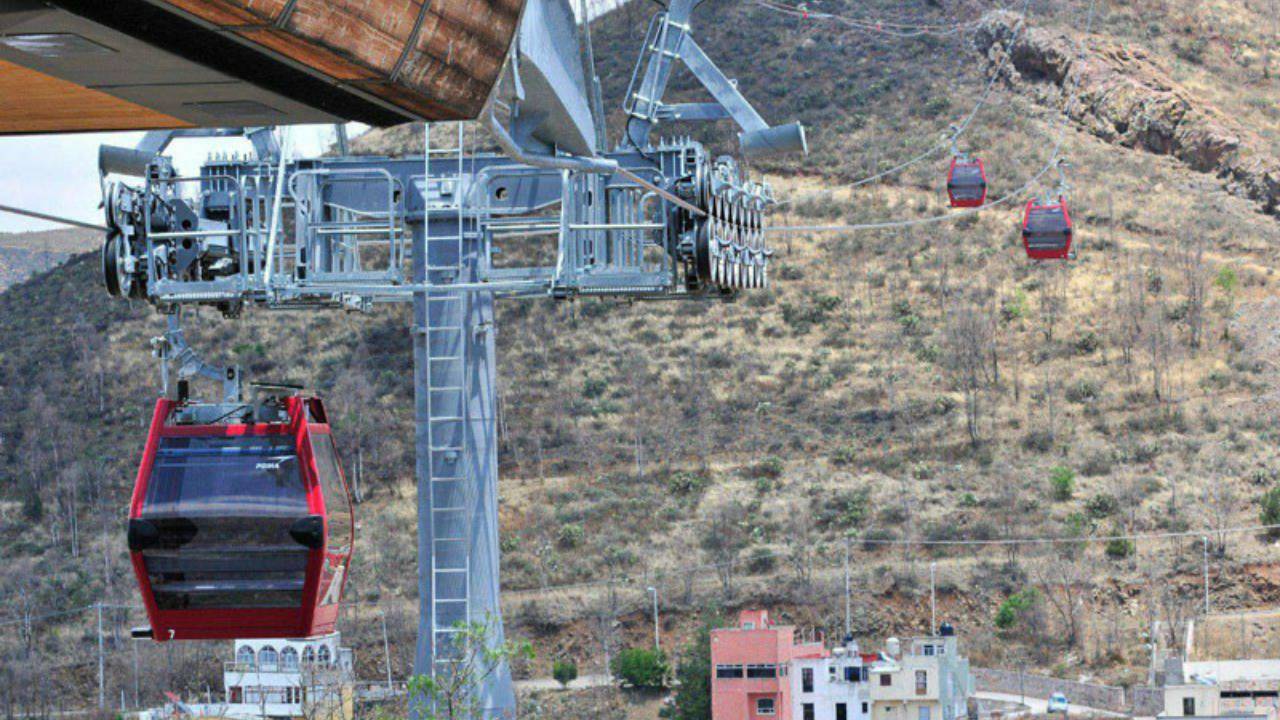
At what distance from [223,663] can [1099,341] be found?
2729 cm

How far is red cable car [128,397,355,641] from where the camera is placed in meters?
12.7

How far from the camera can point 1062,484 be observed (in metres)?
49.6

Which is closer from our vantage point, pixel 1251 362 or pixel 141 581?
pixel 141 581

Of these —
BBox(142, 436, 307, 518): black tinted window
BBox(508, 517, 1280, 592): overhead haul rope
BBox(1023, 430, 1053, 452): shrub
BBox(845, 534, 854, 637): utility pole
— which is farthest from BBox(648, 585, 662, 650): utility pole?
BBox(142, 436, 307, 518): black tinted window

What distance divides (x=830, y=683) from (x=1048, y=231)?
18.9 m

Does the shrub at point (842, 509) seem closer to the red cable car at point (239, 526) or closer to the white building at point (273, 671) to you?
the white building at point (273, 671)

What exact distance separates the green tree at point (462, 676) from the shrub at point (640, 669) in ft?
85.1

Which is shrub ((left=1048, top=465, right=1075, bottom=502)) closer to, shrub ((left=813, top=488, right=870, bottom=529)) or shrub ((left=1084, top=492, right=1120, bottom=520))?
shrub ((left=1084, top=492, right=1120, bottom=520))

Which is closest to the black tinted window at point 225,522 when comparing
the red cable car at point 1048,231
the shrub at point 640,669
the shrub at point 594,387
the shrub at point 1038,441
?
the red cable car at point 1048,231

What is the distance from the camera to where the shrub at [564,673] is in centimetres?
4216

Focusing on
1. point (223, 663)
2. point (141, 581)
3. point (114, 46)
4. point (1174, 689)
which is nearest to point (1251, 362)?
point (1174, 689)

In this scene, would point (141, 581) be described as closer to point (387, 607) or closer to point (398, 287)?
point (398, 287)

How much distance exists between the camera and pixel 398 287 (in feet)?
46.8

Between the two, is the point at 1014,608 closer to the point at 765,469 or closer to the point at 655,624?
the point at 655,624
